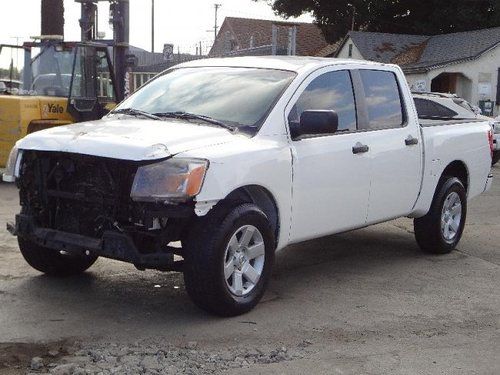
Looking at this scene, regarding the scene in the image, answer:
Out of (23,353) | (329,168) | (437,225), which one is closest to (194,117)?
(329,168)

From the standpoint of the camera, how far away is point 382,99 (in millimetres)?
7383

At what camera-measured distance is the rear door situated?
6.99 meters

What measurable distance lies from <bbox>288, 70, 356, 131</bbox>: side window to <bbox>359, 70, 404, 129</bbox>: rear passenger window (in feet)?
0.81

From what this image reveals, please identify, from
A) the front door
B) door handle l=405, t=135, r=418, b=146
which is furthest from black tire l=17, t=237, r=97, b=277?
door handle l=405, t=135, r=418, b=146

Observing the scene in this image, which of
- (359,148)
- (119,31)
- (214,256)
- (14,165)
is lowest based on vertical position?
(214,256)

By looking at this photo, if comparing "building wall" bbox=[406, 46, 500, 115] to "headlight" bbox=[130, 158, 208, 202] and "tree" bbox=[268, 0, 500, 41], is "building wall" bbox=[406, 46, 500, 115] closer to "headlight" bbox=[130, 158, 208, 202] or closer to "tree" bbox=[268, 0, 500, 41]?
"tree" bbox=[268, 0, 500, 41]

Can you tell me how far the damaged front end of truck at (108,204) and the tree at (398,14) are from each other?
128 ft

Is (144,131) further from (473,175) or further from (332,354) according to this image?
(473,175)

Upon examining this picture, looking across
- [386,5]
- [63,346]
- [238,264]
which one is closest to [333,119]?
[238,264]

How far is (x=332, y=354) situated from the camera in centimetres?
500

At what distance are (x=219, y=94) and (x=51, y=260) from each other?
6.40 ft

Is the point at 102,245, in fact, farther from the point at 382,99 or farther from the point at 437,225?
the point at 437,225

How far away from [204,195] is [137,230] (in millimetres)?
562

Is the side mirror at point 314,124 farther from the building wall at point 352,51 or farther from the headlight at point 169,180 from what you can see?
the building wall at point 352,51
